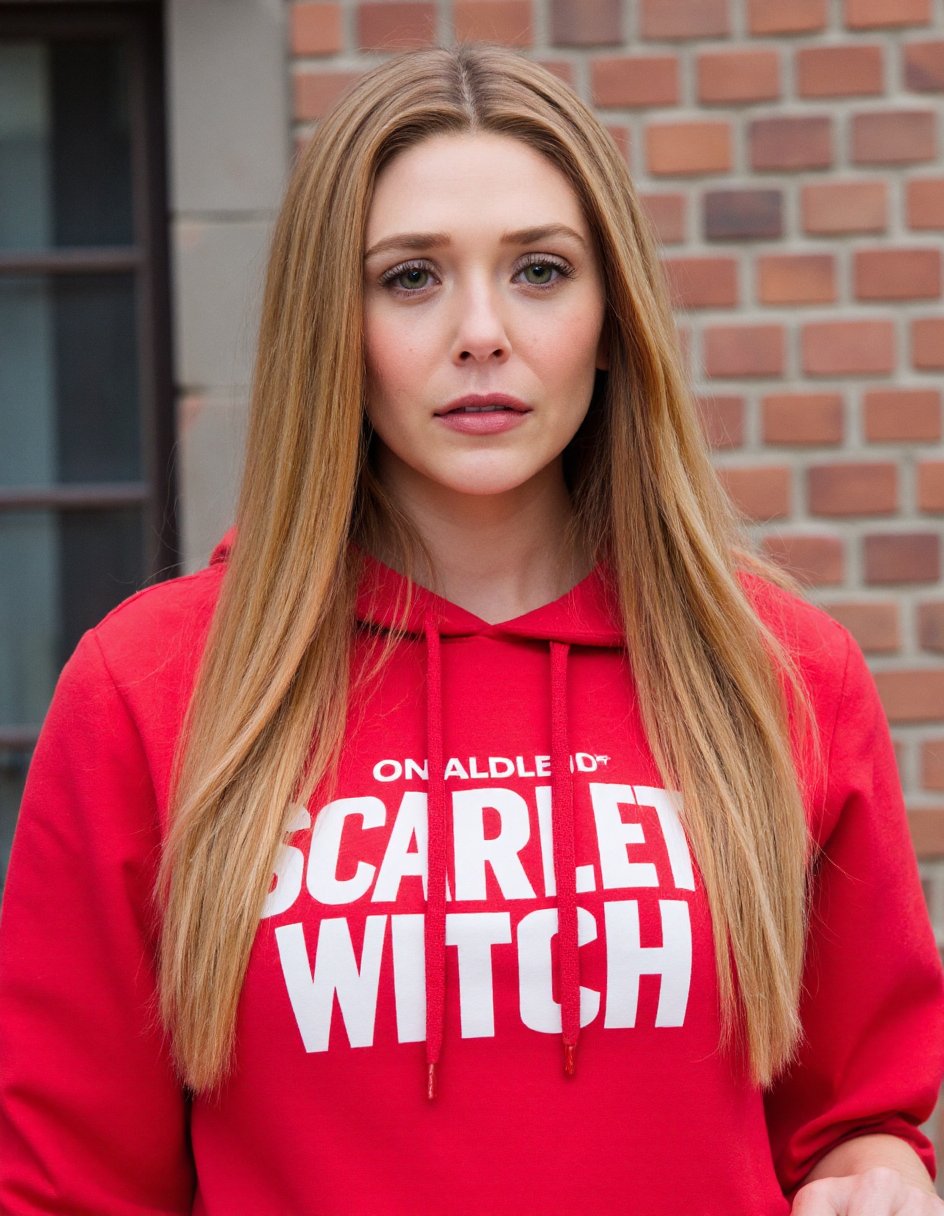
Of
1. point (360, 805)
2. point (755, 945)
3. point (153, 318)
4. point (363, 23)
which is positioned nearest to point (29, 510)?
point (153, 318)

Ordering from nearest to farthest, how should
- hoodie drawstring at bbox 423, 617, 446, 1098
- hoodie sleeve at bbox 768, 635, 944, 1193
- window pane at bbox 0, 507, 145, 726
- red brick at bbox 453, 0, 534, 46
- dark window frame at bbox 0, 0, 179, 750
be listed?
hoodie drawstring at bbox 423, 617, 446, 1098 < hoodie sleeve at bbox 768, 635, 944, 1193 < red brick at bbox 453, 0, 534, 46 < dark window frame at bbox 0, 0, 179, 750 < window pane at bbox 0, 507, 145, 726

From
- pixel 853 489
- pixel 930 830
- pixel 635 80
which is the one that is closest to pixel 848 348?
pixel 853 489

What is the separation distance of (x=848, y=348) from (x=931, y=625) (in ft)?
1.58

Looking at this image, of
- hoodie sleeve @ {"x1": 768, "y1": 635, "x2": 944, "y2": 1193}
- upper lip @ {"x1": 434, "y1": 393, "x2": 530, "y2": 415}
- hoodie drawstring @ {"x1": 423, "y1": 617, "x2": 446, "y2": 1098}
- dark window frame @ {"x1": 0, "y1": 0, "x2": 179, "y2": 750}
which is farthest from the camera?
dark window frame @ {"x1": 0, "y1": 0, "x2": 179, "y2": 750}

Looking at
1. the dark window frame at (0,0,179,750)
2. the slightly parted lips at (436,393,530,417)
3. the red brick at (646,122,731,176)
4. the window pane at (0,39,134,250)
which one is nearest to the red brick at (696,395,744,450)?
the red brick at (646,122,731,176)

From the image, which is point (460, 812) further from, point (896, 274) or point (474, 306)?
point (896, 274)

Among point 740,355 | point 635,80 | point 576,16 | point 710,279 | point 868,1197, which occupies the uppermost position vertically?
point 576,16

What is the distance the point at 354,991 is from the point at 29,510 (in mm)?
A: 1410

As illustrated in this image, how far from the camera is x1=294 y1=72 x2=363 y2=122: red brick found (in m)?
2.30

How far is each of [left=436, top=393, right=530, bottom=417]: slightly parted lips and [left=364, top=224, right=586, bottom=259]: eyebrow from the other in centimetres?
17

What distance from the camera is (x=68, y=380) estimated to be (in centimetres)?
255

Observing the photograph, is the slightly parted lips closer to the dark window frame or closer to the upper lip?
the upper lip

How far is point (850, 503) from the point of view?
7.67ft

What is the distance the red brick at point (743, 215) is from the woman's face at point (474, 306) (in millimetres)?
758
